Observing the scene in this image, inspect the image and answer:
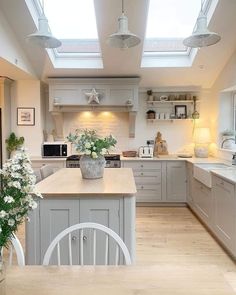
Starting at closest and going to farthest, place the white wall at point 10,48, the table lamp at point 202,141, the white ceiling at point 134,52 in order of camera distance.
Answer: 1. the white ceiling at point 134,52
2. the white wall at point 10,48
3. the table lamp at point 202,141

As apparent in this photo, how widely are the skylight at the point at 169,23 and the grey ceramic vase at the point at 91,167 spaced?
222 centimetres

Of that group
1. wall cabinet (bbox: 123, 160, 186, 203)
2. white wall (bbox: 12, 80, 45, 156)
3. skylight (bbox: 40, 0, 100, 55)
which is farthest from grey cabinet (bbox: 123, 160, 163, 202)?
skylight (bbox: 40, 0, 100, 55)

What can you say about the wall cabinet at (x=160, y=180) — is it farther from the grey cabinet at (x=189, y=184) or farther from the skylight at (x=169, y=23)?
the skylight at (x=169, y=23)

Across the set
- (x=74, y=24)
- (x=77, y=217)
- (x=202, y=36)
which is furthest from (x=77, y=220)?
(x=74, y=24)

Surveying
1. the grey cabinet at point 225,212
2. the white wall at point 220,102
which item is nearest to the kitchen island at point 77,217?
the grey cabinet at point 225,212

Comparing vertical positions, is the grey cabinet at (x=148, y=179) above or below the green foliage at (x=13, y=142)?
below

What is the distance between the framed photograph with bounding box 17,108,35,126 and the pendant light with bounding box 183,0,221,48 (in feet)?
11.6

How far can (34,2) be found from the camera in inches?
149

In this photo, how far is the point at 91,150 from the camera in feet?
10.2

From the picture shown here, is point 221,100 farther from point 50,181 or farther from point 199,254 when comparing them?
point 50,181

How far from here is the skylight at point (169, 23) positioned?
12.8ft

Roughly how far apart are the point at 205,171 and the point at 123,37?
91.0 inches

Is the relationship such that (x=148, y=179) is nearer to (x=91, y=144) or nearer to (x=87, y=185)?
(x=91, y=144)

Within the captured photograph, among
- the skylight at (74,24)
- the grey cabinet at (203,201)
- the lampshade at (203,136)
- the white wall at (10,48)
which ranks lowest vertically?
the grey cabinet at (203,201)
